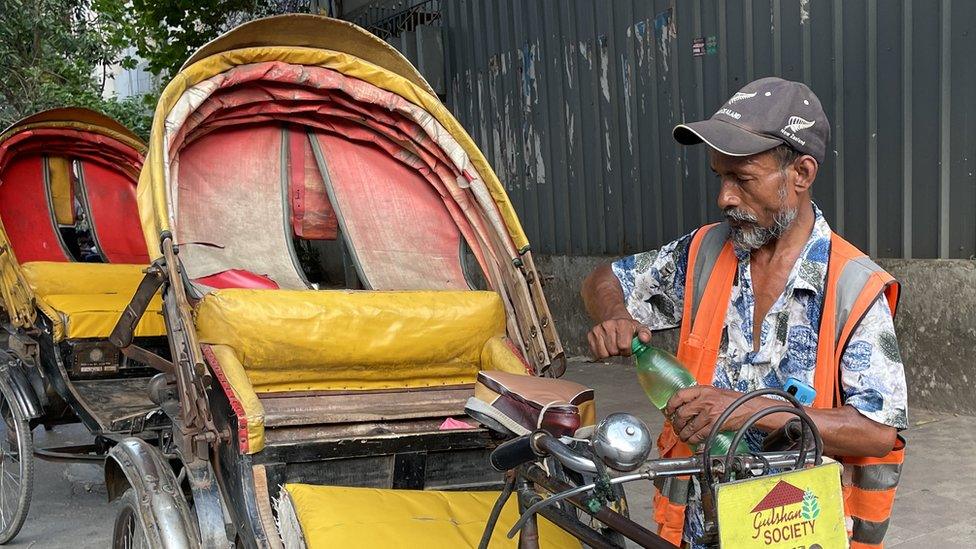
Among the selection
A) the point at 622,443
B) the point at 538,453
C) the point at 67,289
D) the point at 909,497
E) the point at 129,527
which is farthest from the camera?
the point at 67,289

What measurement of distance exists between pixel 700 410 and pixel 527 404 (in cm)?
41

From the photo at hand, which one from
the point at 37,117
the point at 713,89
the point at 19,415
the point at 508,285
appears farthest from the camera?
the point at 713,89

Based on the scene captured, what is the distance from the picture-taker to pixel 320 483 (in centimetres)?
272

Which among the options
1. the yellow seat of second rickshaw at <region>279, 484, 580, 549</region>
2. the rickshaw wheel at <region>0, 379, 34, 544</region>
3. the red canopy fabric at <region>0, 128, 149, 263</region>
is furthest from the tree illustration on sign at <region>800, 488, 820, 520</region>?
the red canopy fabric at <region>0, 128, 149, 263</region>

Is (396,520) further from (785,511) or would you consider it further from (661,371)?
(785,511)

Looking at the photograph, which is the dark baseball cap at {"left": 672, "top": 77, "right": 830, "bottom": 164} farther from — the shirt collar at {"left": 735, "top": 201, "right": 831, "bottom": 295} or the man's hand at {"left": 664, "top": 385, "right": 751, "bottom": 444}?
the man's hand at {"left": 664, "top": 385, "right": 751, "bottom": 444}

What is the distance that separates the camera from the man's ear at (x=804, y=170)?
1.86 m

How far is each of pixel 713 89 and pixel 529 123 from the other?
7.22 ft

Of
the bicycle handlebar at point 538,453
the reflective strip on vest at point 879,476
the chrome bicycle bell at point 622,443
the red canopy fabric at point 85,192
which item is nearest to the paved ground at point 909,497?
the red canopy fabric at point 85,192

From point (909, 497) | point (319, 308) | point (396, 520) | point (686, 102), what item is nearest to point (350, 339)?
point (319, 308)

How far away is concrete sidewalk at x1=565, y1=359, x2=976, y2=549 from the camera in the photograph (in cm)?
350

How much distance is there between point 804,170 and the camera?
188 cm

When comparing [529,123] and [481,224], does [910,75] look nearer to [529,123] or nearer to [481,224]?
[481,224]

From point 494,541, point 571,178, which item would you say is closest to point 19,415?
point 494,541
